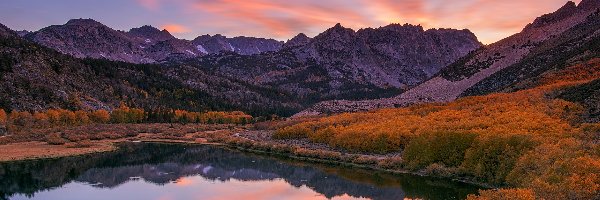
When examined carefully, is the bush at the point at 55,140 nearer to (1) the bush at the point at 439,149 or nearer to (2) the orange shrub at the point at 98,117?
(2) the orange shrub at the point at 98,117

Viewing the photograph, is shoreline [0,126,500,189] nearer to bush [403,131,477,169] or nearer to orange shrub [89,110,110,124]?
bush [403,131,477,169]

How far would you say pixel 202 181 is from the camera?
7569 centimetres

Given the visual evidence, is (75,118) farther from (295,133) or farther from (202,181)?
(202,181)

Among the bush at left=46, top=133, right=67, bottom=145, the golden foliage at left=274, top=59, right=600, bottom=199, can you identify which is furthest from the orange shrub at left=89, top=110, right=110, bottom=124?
the golden foliage at left=274, top=59, right=600, bottom=199

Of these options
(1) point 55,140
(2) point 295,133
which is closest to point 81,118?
(1) point 55,140

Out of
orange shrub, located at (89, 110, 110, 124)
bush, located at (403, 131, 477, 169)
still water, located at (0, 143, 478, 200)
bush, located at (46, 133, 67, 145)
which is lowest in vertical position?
still water, located at (0, 143, 478, 200)

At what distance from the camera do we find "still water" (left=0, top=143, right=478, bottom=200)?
6262 cm

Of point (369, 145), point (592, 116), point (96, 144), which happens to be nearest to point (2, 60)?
point (96, 144)

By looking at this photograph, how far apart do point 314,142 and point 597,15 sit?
133m

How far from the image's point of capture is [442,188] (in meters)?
64.6

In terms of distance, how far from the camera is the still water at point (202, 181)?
205 feet

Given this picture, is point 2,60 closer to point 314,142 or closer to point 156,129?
point 156,129

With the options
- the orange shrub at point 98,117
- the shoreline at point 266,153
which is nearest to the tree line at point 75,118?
the orange shrub at point 98,117

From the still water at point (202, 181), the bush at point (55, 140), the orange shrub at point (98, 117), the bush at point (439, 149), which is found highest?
the orange shrub at point (98, 117)
